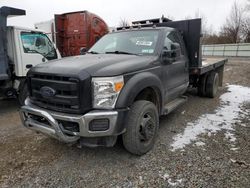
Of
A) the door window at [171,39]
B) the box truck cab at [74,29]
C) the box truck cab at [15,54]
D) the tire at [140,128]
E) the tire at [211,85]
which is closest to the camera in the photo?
the tire at [140,128]

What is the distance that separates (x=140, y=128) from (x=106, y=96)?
805 mm

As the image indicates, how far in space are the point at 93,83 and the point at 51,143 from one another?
1701mm

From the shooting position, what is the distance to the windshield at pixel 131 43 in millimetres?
3762

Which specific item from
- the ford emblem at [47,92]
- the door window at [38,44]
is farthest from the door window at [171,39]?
the door window at [38,44]

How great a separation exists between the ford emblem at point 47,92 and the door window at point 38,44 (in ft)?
10.1

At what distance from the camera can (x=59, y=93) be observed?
9.09 ft

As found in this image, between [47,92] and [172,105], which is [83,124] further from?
[172,105]

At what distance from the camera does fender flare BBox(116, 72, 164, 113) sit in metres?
2.72

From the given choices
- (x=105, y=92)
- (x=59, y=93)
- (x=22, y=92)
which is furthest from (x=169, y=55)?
(x=22, y=92)

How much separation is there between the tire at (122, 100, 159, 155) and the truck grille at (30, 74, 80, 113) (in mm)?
775

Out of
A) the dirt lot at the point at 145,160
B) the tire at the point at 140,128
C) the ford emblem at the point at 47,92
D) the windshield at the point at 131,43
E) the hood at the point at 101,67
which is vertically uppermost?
the windshield at the point at 131,43

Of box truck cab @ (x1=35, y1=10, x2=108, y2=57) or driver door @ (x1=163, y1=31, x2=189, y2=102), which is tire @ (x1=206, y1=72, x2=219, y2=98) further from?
box truck cab @ (x1=35, y1=10, x2=108, y2=57)

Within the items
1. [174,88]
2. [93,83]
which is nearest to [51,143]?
[93,83]

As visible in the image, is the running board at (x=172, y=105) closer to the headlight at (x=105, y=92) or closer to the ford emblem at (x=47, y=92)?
the headlight at (x=105, y=92)
